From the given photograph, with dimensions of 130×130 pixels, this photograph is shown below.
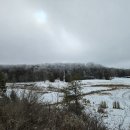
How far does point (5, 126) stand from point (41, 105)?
5.23 ft

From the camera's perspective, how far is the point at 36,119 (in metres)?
5.46

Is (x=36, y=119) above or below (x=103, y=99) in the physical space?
above

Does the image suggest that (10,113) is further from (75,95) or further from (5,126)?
(75,95)

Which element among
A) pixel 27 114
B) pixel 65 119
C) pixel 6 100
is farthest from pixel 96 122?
pixel 6 100

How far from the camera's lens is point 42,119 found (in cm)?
538

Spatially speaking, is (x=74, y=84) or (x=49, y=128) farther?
(x=74, y=84)

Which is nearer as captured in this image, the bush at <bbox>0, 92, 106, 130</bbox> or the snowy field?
the bush at <bbox>0, 92, 106, 130</bbox>

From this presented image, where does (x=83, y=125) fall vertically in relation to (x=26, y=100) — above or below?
below

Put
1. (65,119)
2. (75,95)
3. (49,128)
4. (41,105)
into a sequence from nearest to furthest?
(49,128), (65,119), (41,105), (75,95)

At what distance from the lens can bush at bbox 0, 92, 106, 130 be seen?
4716 mm

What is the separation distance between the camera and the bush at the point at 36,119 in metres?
4.72

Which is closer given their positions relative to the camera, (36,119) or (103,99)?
(36,119)

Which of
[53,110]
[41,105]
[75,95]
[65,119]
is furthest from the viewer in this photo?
[75,95]

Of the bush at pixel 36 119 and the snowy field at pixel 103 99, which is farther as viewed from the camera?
the snowy field at pixel 103 99
